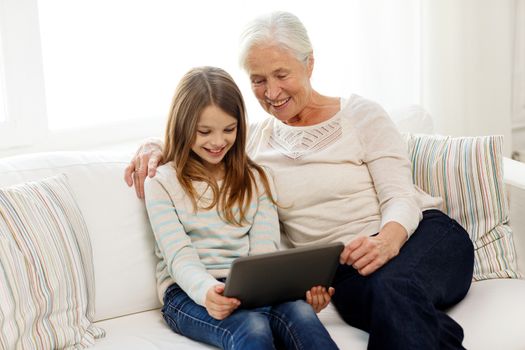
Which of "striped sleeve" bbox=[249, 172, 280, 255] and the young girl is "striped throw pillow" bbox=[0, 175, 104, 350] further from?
"striped sleeve" bbox=[249, 172, 280, 255]

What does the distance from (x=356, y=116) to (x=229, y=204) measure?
1.48 ft

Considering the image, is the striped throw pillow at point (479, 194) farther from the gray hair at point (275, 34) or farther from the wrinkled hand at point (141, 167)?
the wrinkled hand at point (141, 167)

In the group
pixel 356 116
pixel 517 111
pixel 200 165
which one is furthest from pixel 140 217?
Result: pixel 517 111

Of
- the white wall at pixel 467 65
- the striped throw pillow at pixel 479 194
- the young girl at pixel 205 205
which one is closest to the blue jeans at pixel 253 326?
the young girl at pixel 205 205

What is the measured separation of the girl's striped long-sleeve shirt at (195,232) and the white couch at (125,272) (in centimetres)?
7

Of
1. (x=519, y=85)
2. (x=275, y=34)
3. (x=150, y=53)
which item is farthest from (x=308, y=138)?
(x=519, y=85)

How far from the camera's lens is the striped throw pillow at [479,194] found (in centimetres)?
235

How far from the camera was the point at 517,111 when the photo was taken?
3.81 metres

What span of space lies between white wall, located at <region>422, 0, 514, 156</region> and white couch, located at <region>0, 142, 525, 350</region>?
1.34 metres

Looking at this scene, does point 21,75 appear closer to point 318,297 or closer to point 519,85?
point 318,297

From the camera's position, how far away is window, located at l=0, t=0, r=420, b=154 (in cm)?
286

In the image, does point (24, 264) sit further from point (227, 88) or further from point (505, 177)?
point (505, 177)

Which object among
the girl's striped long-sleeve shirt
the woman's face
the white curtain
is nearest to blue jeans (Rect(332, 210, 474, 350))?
the girl's striped long-sleeve shirt

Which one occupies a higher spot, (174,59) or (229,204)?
(174,59)
